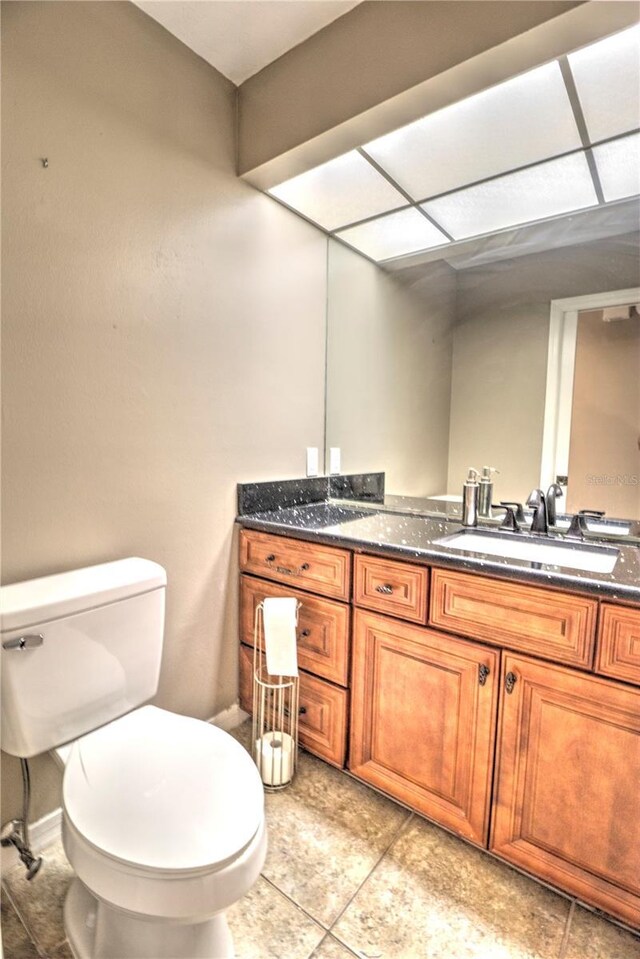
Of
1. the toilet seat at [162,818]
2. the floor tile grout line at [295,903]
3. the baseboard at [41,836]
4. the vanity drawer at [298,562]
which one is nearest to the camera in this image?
the toilet seat at [162,818]

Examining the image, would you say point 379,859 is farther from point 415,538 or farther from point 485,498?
point 485,498

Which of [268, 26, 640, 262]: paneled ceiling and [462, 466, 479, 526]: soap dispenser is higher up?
[268, 26, 640, 262]: paneled ceiling

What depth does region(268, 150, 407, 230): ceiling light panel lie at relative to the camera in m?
1.68

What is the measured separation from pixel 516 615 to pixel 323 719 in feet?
2.66

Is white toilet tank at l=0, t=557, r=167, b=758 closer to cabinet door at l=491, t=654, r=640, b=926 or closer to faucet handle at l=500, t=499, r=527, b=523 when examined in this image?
cabinet door at l=491, t=654, r=640, b=926

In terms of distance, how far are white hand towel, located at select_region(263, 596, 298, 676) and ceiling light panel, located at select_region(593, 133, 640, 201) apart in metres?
1.76

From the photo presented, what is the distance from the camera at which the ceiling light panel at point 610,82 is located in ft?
3.75

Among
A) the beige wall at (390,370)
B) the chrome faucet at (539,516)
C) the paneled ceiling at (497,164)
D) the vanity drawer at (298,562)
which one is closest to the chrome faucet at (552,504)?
the chrome faucet at (539,516)

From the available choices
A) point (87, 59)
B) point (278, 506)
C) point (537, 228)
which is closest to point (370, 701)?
point (278, 506)

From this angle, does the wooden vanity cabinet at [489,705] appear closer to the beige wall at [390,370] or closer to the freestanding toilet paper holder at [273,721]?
the freestanding toilet paper holder at [273,721]

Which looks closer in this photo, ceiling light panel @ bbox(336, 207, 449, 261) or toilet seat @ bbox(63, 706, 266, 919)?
toilet seat @ bbox(63, 706, 266, 919)

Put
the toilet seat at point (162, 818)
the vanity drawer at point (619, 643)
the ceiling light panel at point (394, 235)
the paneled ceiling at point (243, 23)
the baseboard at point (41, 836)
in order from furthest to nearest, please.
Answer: the ceiling light panel at point (394, 235)
the paneled ceiling at point (243, 23)
the baseboard at point (41, 836)
the vanity drawer at point (619, 643)
the toilet seat at point (162, 818)

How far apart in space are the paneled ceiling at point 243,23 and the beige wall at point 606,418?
1295mm

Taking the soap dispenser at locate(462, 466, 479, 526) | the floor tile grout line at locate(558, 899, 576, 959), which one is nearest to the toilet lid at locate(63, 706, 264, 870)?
the floor tile grout line at locate(558, 899, 576, 959)
